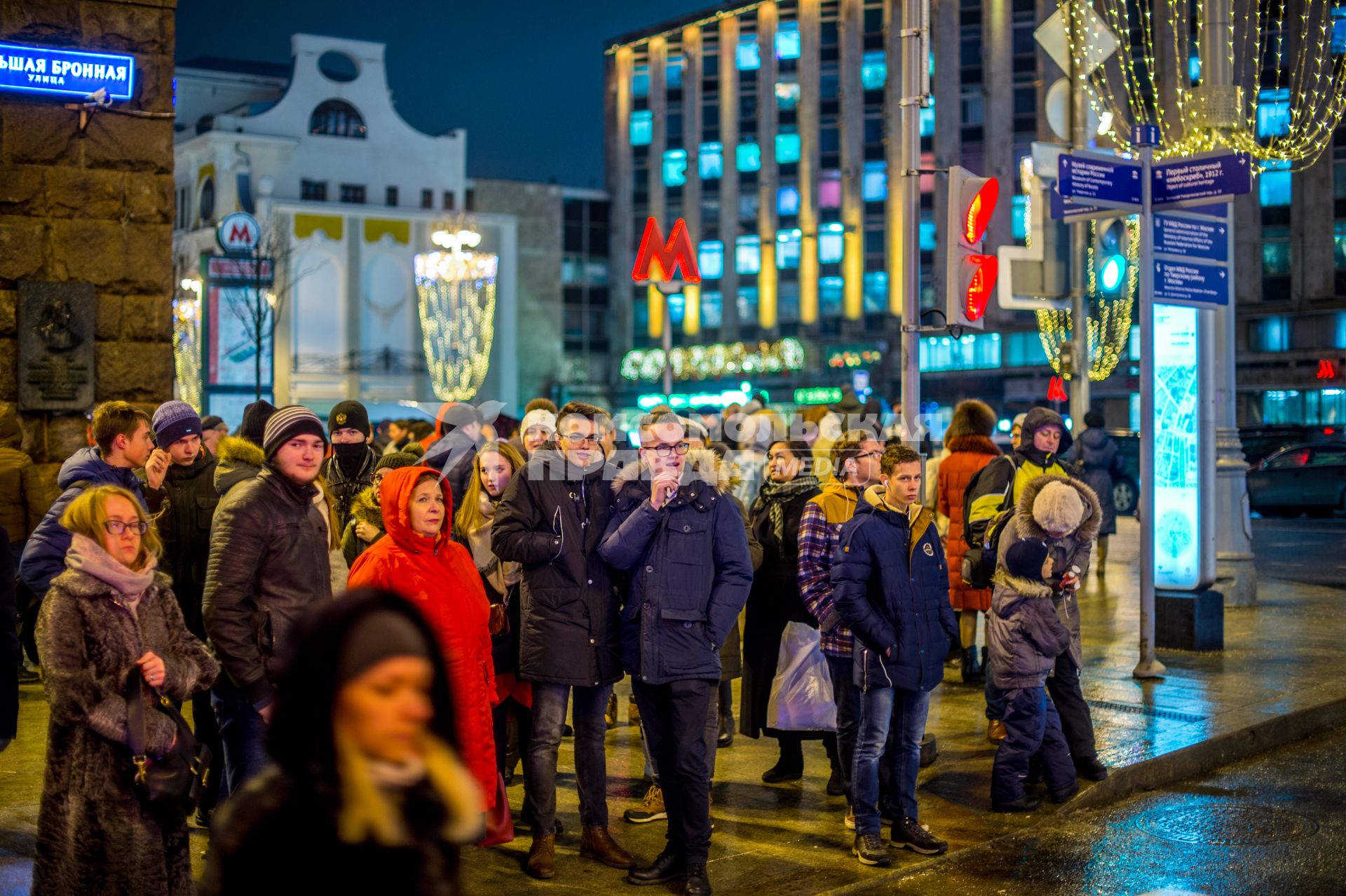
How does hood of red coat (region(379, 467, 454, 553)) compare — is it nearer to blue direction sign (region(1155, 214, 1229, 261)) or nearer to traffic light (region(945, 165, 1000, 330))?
traffic light (region(945, 165, 1000, 330))

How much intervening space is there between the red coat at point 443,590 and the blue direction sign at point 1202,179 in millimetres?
6773

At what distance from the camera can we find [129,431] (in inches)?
265

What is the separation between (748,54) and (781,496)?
6728 cm

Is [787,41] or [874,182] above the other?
[787,41]

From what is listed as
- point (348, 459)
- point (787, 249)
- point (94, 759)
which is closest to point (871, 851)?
point (94, 759)

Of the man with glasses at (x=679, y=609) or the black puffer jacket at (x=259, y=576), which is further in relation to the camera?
the man with glasses at (x=679, y=609)

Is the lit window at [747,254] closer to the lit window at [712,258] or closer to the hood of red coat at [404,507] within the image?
the lit window at [712,258]

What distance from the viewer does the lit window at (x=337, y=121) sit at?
201 ft

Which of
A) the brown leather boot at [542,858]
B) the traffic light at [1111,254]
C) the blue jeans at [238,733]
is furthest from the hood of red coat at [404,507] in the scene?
the traffic light at [1111,254]

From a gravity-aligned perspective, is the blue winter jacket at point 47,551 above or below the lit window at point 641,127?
below

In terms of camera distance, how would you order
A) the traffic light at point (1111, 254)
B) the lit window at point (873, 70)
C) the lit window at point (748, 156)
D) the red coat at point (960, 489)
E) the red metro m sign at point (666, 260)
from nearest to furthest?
the red coat at point (960, 489)
the red metro m sign at point (666, 260)
the traffic light at point (1111, 254)
the lit window at point (873, 70)
the lit window at point (748, 156)

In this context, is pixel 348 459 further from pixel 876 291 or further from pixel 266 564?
pixel 876 291

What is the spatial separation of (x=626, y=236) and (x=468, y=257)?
29.0 meters

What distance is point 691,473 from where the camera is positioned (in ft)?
19.5
